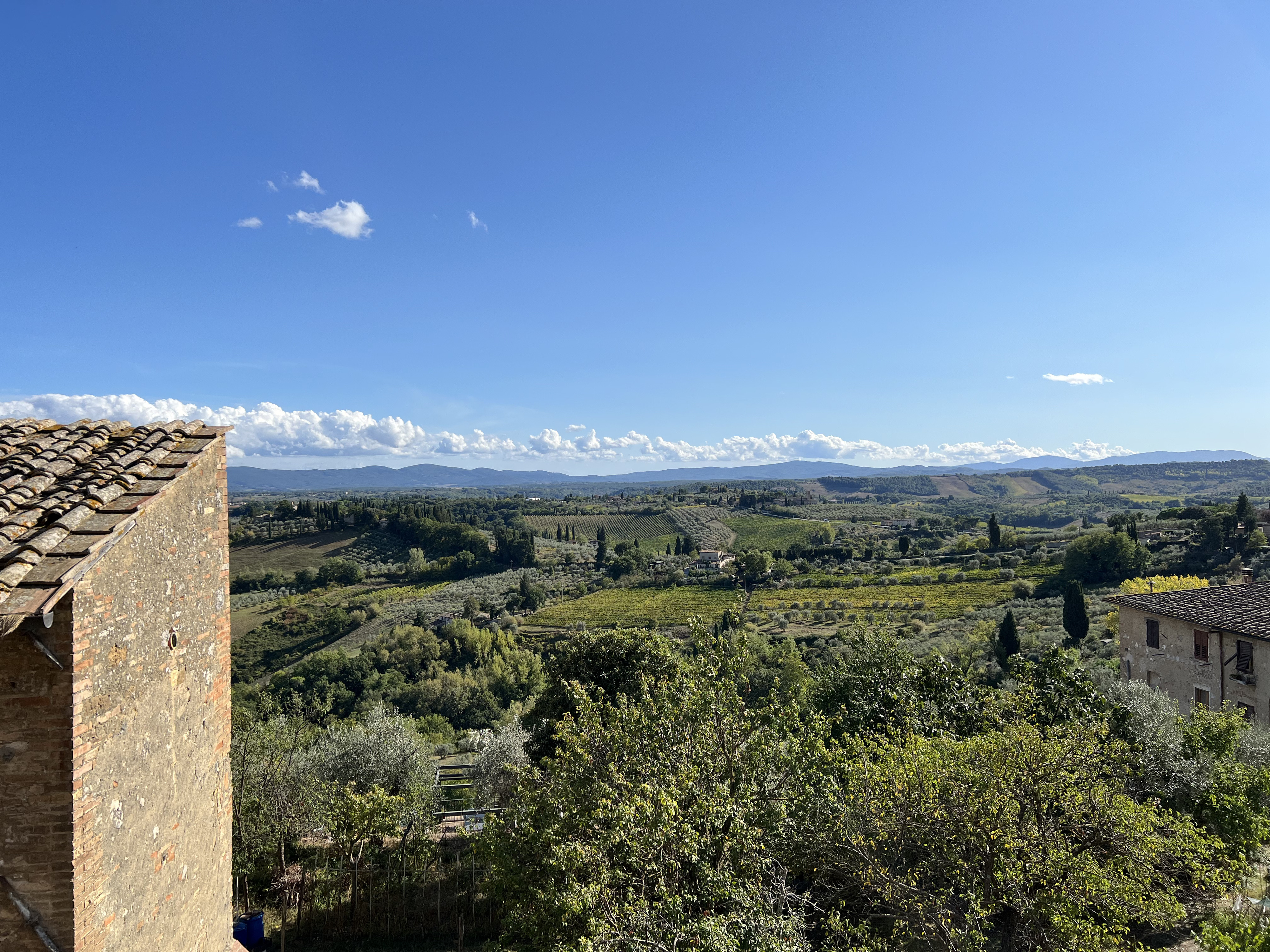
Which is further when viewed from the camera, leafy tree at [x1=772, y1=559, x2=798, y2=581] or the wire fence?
leafy tree at [x1=772, y1=559, x2=798, y2=581]

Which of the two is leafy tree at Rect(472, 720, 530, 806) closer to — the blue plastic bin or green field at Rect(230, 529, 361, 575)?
the blue plastic bin

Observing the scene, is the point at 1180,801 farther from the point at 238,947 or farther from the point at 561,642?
the point at 238,947

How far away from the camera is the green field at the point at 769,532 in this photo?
10950cm

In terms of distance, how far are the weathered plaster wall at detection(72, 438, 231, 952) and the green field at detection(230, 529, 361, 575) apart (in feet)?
291

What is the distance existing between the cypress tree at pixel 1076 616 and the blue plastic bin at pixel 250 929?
48068mm

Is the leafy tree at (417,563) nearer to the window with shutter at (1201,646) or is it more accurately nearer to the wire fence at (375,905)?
the wire fence at (375,905)

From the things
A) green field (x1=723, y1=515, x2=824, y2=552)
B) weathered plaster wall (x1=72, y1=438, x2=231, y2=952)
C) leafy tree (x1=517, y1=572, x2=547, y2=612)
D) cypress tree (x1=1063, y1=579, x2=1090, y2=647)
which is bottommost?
leafy tree (x1=517, y1=572, x2=547, y2=612)

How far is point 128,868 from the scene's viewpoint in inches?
205

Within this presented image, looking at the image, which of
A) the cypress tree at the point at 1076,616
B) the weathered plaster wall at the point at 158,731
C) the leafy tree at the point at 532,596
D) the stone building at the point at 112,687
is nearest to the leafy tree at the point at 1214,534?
the cypress tree at the point at 1076,616

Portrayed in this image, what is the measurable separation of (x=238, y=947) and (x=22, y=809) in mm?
4978

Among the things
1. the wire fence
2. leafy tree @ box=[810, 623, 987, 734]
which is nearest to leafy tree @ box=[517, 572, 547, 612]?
leafy tree @ box=[810, 623, 987, 734]

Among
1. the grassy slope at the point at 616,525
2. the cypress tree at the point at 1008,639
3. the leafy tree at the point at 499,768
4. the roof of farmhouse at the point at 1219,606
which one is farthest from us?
the grassy slope at the point at 616,525

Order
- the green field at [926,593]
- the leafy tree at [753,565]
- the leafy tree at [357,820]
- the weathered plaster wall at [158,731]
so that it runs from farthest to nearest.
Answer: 1. the leafy tree at [753,565]
2. the green field at [926,593]
3. the leafy tree at [357,820]
4. the weathered plaster wall at [158,731]

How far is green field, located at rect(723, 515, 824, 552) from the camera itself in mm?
109500
